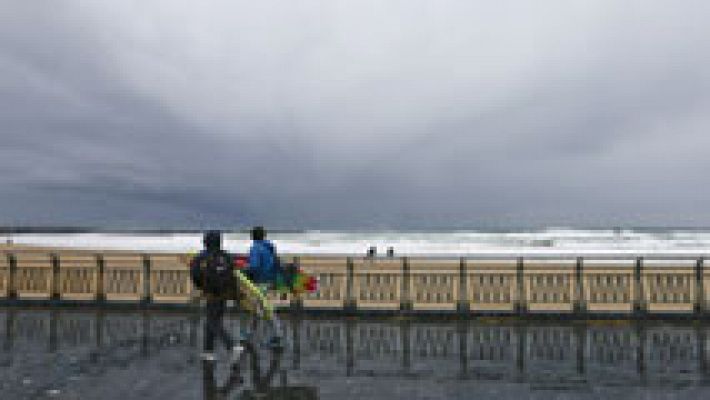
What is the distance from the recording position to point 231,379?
10164 millimetres

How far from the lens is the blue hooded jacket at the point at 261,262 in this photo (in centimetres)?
1104

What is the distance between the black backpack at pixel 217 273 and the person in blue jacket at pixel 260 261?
2.03 feet

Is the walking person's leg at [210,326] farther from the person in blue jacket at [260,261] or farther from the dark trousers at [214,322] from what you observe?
the person in blue jacket at [260,261]

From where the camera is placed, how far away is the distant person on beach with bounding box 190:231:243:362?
33.9ft

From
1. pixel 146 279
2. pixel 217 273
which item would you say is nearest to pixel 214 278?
pixel 217 273

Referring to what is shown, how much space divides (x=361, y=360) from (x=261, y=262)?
120 inches

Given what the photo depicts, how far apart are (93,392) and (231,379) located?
2.05 metres

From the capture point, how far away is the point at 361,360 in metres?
12.7

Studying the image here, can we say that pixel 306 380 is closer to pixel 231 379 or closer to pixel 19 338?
pixel 231 379

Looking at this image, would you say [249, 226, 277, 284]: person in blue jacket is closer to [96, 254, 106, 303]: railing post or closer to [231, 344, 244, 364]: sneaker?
[231, 344, 244, 364]: sneaker

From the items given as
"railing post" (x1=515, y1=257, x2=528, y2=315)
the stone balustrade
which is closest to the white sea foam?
the stone balustrade

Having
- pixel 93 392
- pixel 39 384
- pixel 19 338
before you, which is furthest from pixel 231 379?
pixel 19 338

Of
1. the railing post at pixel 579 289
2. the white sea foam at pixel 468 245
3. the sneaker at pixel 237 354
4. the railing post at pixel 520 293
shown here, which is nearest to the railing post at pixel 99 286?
the sneaker at pixel 237 354

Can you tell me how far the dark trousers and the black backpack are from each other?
198 mm
